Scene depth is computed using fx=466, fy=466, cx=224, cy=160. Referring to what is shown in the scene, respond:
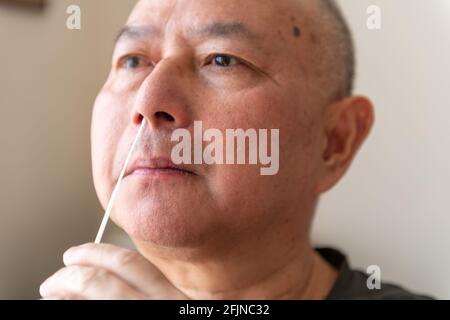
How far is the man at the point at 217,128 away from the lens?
1.91ft

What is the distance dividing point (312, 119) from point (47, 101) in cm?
40

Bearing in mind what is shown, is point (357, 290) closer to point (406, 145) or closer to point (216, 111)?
point (406, 145)

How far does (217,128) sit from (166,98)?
0.25ft

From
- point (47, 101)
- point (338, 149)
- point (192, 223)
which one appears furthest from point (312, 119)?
point (47, 101)

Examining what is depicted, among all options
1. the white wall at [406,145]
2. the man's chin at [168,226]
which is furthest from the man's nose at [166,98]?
the white wall at [406,145]

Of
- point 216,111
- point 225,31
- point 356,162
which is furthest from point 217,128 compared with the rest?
point 356,162

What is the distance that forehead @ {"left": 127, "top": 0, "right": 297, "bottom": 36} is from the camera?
0.60 metres

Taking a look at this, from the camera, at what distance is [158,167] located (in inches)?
23.1

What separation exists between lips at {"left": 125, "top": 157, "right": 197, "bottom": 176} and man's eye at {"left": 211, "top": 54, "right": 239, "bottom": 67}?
141 mm

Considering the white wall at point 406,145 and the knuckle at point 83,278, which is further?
the white wall at point 406,145

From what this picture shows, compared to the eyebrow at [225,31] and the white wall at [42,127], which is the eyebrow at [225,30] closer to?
the eyebrow at [225,31]

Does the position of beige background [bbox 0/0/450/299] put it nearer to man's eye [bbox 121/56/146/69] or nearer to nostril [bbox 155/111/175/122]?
man's eye [bbox 121/56/146/69]
